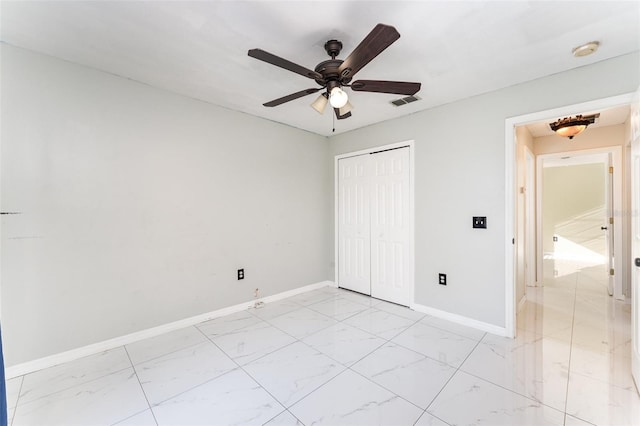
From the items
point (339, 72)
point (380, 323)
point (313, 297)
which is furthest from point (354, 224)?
point (339, 72)

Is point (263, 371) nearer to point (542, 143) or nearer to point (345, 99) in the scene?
point (345, 99)

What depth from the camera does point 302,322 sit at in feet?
9.68

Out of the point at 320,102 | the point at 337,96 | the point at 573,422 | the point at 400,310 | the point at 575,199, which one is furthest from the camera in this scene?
the point at 575,199

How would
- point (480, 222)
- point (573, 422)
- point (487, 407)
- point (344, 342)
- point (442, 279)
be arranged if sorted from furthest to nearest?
point (442, 279) < point (480, 222) < point (344, 342) < point (487, 407) < point (573, 422)

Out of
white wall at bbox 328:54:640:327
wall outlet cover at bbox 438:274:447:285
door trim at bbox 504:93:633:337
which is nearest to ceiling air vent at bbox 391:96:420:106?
white wall at bbox 328:54:640:327

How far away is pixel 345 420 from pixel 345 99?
203 centimetres

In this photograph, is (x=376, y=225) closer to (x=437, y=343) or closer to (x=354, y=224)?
(x=354, y=224)

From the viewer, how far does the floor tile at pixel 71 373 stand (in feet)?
6.04

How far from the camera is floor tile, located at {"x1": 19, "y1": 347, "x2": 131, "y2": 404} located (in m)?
1.84

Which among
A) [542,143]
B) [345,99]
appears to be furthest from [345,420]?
[542,143]

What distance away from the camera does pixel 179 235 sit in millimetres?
2807

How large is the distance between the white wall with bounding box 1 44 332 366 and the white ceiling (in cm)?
35

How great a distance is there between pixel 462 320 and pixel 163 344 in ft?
10.1

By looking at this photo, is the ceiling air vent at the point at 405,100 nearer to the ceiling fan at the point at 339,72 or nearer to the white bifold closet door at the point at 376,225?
the white bifold closet door at the point at 376,225
